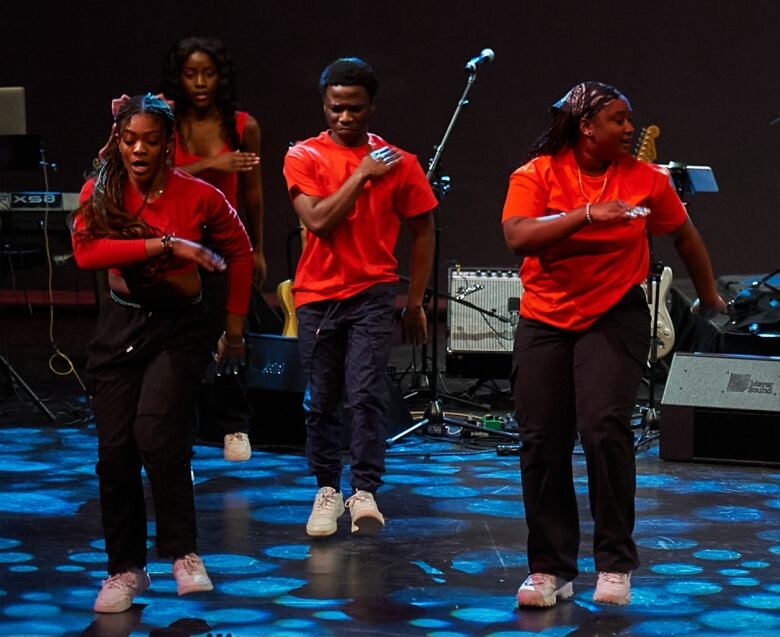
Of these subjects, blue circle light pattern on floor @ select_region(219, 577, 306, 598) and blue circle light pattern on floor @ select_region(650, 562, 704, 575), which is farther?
blue circle light pattern on floor @ select_region(650, 562, 704, 575)

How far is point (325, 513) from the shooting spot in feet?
15.5

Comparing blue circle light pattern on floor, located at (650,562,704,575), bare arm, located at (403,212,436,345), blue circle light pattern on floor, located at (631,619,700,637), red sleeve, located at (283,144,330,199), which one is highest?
red sleeve, located at (283,144,330,199)

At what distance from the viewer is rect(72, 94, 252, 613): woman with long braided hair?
3.78 meters

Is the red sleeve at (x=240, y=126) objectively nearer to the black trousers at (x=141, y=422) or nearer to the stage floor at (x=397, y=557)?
the stage floor at (x=397, y=557)

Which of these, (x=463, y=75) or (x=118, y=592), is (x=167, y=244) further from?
(x=463, y=75)

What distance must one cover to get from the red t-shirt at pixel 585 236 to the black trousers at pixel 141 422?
978mm

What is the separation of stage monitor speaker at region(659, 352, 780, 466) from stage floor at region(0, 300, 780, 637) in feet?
0.29

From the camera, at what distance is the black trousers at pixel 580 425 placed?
379 centimetres

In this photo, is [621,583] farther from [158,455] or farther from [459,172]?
[459,172]

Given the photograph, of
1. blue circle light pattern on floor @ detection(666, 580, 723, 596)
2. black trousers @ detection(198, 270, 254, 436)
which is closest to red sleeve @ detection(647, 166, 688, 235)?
blue circle light pattern on floor @ detection(666, 580, 723, 596)

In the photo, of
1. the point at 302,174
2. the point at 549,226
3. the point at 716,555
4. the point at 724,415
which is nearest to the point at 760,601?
the point at 716,555

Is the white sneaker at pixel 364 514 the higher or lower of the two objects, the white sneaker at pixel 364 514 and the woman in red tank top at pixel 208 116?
the lower

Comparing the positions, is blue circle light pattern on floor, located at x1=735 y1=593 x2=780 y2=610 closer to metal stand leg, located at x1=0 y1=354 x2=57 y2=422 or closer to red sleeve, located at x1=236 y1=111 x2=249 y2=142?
red sleeve, located at x1=236 y1=111 x2=249 y2=142

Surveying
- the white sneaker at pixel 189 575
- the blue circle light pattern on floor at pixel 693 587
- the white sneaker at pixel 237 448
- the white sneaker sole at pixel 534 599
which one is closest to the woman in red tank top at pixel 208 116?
the white sneaker at pixel 237 448
